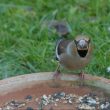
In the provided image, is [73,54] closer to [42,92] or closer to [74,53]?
[74,53]

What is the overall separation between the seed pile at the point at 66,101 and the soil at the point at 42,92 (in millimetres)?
20

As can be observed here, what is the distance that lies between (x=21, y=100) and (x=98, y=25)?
5.59 ft

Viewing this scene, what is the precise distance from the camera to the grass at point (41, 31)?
4555 millimetres

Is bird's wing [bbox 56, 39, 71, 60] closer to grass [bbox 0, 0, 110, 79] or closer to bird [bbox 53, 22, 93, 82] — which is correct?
bird [bbox 53, 22, 93, 82]

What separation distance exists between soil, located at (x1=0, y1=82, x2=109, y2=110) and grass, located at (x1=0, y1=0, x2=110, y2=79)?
74 centimetres

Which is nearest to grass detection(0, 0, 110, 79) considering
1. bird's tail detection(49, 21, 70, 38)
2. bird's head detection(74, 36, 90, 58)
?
bird's tail detection(49, 21, 70, 38)

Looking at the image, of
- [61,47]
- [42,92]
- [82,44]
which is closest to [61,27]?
[61,47]

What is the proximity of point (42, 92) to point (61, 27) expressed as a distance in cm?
163

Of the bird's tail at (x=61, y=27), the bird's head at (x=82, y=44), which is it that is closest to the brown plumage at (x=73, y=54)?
the bird's head at (x=82, y=44)

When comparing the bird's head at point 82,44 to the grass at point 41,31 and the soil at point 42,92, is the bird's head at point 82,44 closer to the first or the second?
the soil at point 42,92

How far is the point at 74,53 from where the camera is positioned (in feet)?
11.7

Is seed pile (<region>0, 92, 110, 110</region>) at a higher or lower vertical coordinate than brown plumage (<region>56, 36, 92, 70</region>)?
lower

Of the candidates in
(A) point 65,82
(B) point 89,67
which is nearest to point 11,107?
(A) point 65,82

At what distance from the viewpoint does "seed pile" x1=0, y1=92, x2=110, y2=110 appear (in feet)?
11.9
